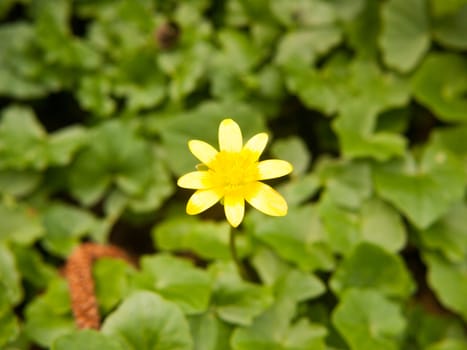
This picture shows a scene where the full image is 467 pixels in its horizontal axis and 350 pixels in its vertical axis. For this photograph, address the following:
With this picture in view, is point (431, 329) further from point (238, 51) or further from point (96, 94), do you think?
point (96, 94)

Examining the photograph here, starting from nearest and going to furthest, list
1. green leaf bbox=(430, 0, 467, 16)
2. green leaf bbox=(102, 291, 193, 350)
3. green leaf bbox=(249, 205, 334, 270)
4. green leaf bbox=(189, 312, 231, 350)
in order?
green leaf bbox=(102, 291, 193, 350)
green leaf bbox=(189, 312, 231, 350)
green leaf bbox=(249, 205, 334, 270)
green leaf bbox=(430, 0, 467, 16)

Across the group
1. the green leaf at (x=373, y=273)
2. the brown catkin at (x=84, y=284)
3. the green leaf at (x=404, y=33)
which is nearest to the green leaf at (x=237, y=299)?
the green leaf at (x=373, y=273)

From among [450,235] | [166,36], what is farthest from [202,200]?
[166,36]

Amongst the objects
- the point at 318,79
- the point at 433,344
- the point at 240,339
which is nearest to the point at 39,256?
the point at 240,339

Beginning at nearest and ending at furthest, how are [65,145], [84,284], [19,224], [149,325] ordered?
1. [149,325]
2. [84,284]
3. [19,224]
4. [65,145]

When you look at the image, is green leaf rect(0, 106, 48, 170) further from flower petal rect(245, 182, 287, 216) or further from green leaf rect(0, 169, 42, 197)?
flower petal rect(245, 182, 287, 216)

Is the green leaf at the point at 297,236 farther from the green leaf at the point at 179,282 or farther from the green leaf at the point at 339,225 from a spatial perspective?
the green leaf at the point at 179,282

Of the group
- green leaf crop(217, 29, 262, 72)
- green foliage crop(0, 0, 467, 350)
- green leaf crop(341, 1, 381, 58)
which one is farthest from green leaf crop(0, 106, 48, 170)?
green leaf crop(341, 1, 381, 58)
